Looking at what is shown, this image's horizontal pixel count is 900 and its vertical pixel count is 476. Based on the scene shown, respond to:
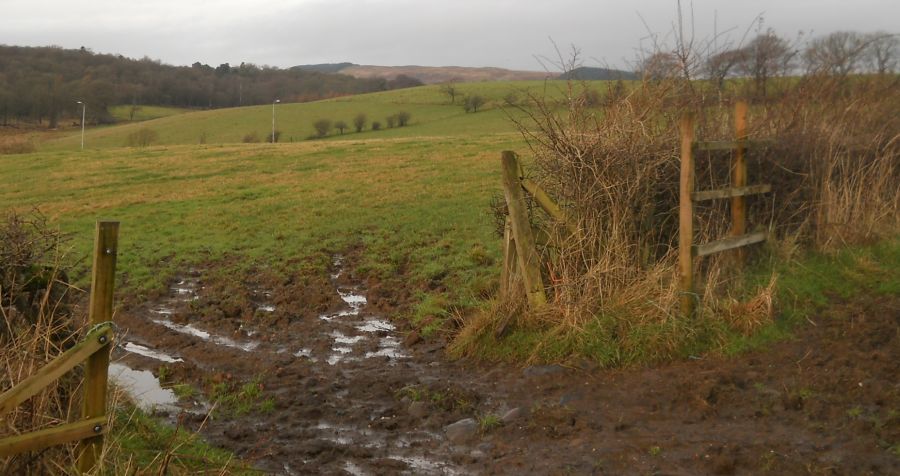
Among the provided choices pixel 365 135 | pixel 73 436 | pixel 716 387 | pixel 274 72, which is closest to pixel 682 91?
pixel 716 387

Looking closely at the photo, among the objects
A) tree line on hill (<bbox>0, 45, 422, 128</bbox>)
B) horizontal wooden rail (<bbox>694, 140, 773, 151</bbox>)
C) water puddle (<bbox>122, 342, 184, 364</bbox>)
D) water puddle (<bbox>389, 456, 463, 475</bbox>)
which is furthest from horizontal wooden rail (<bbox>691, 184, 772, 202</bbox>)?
tree line on hill (<bbox>0, 45, 422, 128</bbox>)

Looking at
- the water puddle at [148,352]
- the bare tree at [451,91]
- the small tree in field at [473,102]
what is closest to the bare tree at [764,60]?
the water puddle at [148,352]

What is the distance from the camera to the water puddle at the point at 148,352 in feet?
31.4

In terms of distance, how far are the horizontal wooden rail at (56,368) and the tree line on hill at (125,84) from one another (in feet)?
282

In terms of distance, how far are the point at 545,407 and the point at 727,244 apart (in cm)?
330

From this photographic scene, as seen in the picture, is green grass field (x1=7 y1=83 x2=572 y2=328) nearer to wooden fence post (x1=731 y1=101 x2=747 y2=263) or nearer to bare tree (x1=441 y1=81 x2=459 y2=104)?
wooden fence post (x1=731 y1=101 x2=747 y2=263)

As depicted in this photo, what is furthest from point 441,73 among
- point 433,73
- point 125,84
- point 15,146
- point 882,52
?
point 882,52

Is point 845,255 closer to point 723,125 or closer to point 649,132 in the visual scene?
point 723,125

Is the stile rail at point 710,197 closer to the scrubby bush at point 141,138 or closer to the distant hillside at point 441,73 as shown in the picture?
the scrubby bush at point 141,138

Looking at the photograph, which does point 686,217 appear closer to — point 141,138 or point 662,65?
point 662,65

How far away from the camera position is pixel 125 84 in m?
96.0

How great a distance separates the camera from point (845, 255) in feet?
36.0

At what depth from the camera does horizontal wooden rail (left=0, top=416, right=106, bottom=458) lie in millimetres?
4574

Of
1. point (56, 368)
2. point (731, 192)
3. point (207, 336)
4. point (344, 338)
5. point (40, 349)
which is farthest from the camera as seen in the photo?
point (207, 336)
